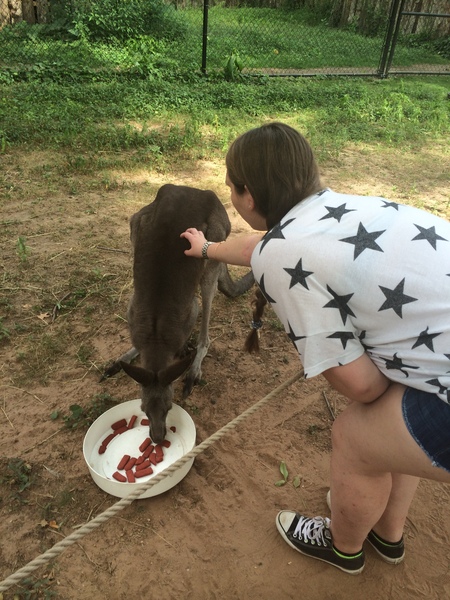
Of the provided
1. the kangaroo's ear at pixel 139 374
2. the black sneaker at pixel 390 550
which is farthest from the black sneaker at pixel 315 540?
the kangaroo's ear at pixel 139 374

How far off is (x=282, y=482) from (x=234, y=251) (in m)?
1.37

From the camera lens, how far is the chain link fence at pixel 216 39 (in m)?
9.17

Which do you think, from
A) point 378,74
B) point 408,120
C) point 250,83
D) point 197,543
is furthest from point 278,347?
point 378,74

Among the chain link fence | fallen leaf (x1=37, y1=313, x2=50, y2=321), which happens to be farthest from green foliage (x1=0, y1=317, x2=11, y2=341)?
the chain link fence

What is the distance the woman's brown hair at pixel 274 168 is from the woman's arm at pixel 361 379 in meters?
0.60

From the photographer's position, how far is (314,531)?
2.28 metres

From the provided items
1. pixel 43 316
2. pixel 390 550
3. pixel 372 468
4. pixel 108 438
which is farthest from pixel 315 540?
pixel 43 316

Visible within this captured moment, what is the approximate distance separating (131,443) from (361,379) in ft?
5.70

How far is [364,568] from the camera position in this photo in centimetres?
228

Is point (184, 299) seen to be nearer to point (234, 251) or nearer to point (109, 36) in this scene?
point (234, 251)

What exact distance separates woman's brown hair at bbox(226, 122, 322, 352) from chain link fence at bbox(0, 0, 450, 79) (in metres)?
8.05

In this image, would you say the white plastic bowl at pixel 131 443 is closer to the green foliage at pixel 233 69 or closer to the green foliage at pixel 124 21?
the green foliage at pixel 233 69

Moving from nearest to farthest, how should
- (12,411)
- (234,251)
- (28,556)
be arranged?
(234,251) → (28,556) → (12,411)

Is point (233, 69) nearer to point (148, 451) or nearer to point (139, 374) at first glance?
point (139, 374)
